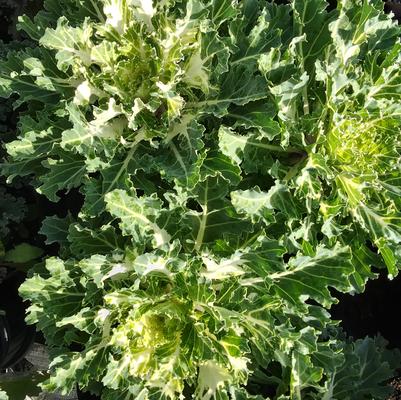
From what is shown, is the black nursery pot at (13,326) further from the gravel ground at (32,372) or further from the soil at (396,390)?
the soil at (396,390)

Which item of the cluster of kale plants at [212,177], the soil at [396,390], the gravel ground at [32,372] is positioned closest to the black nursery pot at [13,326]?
the gravel ground at [32,372]

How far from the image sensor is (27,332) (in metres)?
2.18

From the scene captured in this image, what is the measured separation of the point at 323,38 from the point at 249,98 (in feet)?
0.90

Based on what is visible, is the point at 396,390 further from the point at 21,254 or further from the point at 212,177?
the point at 21,254

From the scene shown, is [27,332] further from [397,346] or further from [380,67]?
[380,67]

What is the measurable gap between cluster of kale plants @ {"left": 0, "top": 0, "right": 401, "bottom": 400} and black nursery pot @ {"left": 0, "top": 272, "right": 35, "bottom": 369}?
0.75 meters

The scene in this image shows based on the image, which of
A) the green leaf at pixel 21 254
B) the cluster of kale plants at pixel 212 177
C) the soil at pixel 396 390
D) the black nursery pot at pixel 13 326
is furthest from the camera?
the black nursery pot at pixel 13 326

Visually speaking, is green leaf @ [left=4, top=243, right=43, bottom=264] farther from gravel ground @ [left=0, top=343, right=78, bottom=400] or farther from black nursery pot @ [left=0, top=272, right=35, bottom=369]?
gravel ground @ [left=0, top=343, right=78, bottom=400]

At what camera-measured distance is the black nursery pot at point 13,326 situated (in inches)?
84.0

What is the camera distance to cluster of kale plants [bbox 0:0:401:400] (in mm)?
1304

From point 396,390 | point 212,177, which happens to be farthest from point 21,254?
point 396,390

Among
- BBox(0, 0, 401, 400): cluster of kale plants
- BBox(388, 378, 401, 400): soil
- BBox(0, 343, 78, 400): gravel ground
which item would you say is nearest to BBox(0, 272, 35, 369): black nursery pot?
BBox(0, 343, 78, 400): gravel ground

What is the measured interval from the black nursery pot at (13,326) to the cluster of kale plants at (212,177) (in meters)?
0.75

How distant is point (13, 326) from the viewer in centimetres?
216
